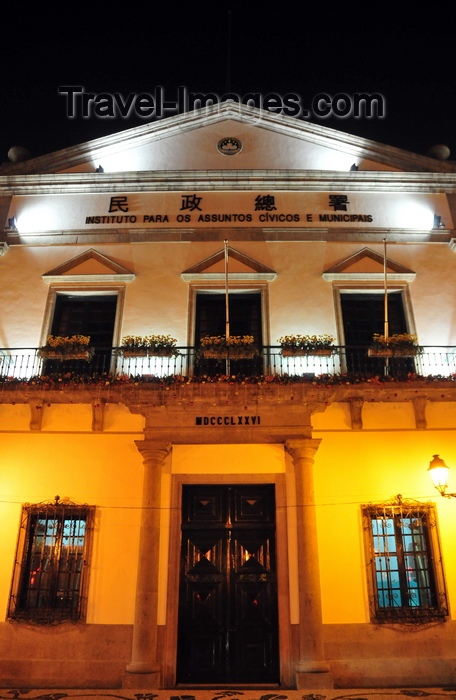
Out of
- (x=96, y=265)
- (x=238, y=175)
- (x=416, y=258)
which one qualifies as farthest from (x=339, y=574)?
(x=238, y=175)

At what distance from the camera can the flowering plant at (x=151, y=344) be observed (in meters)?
11.7

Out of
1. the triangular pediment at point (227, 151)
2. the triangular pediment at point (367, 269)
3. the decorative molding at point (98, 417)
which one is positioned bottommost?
the decorative molding at point (98, 417)

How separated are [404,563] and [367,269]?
6342 mm

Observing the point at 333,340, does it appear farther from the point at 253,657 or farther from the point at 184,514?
the point at 253,657

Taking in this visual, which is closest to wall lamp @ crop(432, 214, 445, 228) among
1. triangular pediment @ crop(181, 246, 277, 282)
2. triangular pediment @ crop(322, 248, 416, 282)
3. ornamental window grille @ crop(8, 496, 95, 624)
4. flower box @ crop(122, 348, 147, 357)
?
triangular pediment @ crop(322, 248, 416, 282)

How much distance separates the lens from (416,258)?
13266 mm

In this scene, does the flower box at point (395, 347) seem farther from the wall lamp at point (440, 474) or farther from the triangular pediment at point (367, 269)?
the wall lamp at point (440, 474)

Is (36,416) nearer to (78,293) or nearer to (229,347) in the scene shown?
(78,293)

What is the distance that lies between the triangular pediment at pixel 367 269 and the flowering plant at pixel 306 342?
5.57 feet

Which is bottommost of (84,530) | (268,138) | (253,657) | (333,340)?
(253,657)

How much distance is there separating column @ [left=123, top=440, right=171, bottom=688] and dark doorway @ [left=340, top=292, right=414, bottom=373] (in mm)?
4458

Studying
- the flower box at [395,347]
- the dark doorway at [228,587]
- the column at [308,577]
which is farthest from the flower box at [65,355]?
the flower box at [395,347]

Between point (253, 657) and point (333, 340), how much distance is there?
622 centimetres

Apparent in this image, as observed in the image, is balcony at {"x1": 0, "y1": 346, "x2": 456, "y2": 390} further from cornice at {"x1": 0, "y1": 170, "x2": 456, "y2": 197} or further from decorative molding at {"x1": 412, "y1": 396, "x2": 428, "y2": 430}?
cornice at {"x1": 0, "y1": 170, "x2": 456, "y2": 197}
